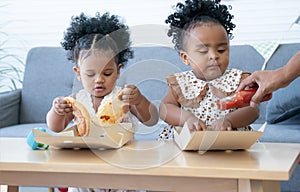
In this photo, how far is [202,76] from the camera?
1.60 metres

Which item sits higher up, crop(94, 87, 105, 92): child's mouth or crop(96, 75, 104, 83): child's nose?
crop(96, 75, 104, 83): child's nose

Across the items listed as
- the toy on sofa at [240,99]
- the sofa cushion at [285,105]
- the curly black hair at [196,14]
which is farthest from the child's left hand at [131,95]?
the sofa cushion at [285,105]

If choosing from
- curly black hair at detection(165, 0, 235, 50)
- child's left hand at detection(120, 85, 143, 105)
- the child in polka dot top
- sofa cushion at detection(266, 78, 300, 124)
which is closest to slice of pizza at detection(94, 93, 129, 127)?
child's left hand at detection(120, 85, 143, 105)

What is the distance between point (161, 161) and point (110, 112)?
9.0 inches

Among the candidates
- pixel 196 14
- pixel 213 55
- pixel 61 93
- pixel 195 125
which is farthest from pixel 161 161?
pixel 61 93

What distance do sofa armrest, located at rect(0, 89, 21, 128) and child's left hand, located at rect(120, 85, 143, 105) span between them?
5.12ft

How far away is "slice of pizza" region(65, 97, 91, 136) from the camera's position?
1304 mm

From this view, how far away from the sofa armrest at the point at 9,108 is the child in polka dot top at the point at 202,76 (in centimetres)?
143

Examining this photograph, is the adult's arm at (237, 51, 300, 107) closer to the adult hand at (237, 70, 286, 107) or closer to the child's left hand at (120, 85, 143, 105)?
the adult hand at (237, 70, 286, 107)

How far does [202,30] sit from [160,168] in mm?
559

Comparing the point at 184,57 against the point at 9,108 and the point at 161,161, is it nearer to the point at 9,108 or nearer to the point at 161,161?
the point at 161,161

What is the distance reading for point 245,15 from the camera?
3.13 meters

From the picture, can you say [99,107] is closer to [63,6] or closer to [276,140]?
[276,140]

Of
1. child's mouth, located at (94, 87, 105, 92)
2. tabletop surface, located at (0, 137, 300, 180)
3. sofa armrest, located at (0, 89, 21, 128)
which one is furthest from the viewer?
sofa armrest, located at (0, 89, 21, 128)
